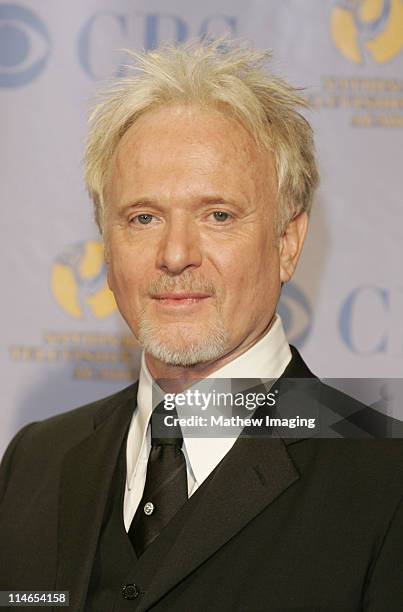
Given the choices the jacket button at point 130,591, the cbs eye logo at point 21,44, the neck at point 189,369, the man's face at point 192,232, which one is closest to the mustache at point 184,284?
the man's face at point 192,232

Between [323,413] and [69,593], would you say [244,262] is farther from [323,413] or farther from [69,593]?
[69,593]

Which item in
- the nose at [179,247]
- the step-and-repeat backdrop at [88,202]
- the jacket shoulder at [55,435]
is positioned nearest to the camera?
the nose at [179,247]

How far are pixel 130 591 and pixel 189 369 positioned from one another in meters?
0.33

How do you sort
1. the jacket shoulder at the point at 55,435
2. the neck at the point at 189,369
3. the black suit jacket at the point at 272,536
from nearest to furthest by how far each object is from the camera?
1. the black suit jacket at the point at 272,536
2. the neck at the point at 189,369
3. the jacket shoulder at the point at 55,435

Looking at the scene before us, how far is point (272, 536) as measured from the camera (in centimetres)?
125

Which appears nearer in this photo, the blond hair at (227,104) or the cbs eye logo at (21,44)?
the blond hair at (227,104)

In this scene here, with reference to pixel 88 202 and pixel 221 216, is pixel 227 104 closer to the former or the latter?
pixel 221 216

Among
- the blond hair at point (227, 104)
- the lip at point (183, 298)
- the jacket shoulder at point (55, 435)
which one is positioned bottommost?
the jacket shoulder at point (55, 435)

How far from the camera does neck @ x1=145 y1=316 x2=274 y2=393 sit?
1418 millimetres

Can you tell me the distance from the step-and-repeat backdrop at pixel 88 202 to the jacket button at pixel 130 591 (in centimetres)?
76

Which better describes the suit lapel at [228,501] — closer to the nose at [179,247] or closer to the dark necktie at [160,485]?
the dark necktie at [160,485]

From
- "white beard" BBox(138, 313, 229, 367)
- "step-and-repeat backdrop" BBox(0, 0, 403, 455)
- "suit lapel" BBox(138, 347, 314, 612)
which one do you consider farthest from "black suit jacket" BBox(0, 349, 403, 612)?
"step-and-repeat backdrop" BBox(0, 0, 403, 455)

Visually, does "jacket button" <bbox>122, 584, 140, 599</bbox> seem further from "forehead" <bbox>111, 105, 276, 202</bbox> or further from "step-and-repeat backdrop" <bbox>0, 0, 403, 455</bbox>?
"step-and-repeat backdrop" <bbox>0, 0, 403, 455</bbox>

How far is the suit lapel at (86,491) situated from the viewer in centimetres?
132
